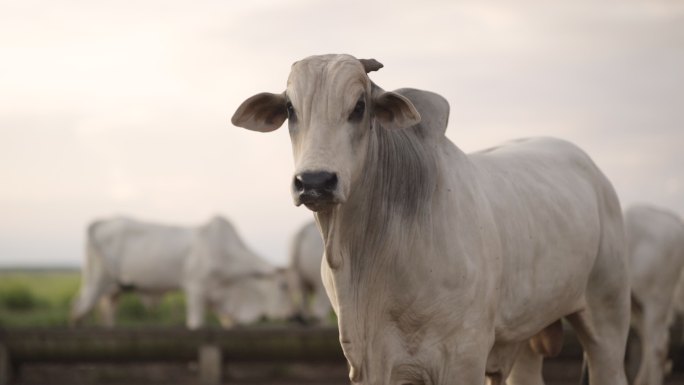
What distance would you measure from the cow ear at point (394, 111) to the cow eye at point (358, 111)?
10cm

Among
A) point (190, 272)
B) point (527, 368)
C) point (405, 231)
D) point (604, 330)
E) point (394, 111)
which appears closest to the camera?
point (394, 111)

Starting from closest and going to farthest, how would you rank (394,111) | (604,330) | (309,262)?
1. (394,111)
2. (604,330)
3. (309,262)

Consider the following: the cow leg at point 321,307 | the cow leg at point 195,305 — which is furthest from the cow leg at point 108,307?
the cow leg at point 321,307

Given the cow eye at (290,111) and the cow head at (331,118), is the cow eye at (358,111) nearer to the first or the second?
the cow head at (331,118)

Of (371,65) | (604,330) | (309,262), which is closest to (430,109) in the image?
(371,65)

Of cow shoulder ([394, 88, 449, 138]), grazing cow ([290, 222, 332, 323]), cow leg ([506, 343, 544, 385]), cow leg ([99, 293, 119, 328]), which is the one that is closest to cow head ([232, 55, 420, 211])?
cow shoulder ([394, 88, 449, 138])

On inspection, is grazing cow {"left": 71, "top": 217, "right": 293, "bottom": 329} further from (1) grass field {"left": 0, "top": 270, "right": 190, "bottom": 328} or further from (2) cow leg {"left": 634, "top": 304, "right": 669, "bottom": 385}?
(2) cow leg {"left": 634, "top": 304, "right": 669, "bottom": 385}

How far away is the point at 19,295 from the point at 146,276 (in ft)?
16.7

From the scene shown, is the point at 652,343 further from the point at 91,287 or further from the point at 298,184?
the point at 91,287

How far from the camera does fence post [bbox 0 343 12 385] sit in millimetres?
9812

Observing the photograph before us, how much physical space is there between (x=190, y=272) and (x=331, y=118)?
1222cm

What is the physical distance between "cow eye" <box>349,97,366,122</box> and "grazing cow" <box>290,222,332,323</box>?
1096cm

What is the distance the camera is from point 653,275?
939 cm

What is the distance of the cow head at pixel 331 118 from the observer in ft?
12.0
